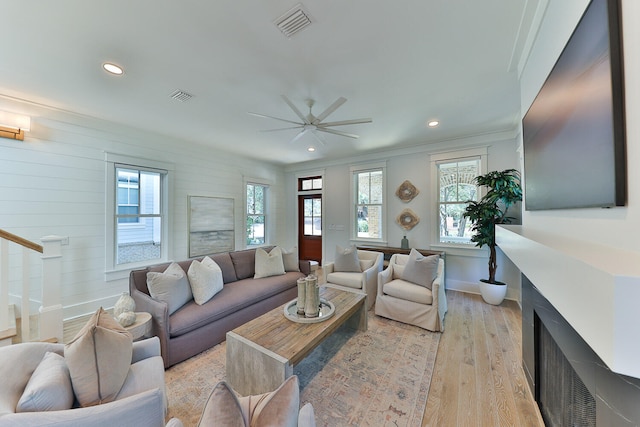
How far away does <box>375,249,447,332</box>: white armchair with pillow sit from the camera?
2631mm

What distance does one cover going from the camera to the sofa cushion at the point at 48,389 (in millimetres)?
846

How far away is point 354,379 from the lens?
189 cm

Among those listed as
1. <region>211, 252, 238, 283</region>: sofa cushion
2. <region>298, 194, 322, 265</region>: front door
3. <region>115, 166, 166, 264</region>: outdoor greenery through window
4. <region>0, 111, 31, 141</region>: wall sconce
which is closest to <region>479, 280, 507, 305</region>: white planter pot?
<region>298, 194, 322, 265</region>: front door

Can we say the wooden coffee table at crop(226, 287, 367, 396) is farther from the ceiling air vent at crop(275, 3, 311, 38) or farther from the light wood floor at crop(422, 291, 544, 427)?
the ceiling air vent at crop(275, 3, 311, 38)

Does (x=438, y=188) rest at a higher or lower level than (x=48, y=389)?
higher

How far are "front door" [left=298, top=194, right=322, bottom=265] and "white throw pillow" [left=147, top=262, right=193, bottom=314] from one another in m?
3.73

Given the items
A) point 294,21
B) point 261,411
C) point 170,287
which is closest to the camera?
point 261,411

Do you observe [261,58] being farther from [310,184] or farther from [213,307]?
[310,184]

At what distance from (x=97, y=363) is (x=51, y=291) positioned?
2.17 m

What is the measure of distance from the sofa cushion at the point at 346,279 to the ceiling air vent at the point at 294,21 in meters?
2.93

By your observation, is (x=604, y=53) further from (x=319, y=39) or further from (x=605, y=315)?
(x=319, y=39)

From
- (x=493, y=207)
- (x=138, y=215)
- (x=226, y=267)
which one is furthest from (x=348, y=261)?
(x=138, y=215)

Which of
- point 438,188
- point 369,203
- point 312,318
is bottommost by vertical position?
point 312,318

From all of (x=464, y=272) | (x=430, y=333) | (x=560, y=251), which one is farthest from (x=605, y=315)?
(x=464, y=272)
